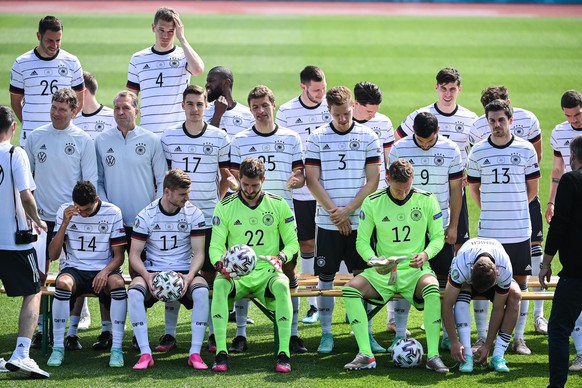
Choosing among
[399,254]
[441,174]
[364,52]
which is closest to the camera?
[399,254]

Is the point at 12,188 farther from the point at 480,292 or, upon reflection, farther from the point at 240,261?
the point at 480,292

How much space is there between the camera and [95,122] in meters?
10.3

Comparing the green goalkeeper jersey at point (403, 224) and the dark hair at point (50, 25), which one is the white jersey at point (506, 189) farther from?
the dark hair at point (50, 25)

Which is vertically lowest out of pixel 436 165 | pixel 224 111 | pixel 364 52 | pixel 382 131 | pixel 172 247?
pixel 172 247

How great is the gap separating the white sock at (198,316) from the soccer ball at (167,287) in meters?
0.14

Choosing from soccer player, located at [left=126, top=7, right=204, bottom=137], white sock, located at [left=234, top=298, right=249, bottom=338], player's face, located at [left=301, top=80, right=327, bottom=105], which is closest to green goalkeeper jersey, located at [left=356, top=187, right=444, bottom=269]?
white sock, located at [left=234, top=298, right=249, bottom=338]

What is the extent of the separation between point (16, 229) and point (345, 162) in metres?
2.93

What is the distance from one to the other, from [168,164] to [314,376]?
242 cm

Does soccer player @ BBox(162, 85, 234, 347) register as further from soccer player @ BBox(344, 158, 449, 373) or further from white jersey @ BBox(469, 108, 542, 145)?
white jersey @ BBox(469, 108, 542, 145)

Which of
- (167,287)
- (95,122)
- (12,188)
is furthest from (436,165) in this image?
(12,188)

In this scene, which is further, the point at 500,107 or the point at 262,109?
the point at 262,109

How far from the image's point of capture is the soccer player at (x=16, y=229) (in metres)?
8.25

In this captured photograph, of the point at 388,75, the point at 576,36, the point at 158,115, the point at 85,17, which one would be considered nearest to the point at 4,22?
the point at 85,17

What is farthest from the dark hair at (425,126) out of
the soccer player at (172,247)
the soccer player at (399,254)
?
the soccer player at (172,247)
